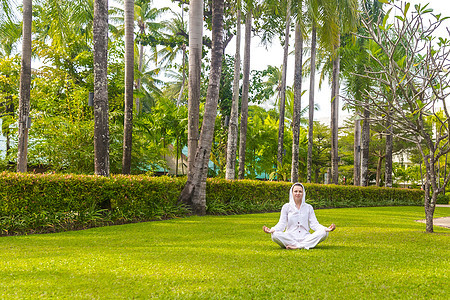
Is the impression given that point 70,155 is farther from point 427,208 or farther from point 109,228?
point 427,208

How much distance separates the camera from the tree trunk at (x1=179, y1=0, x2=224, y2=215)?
12.1 meters

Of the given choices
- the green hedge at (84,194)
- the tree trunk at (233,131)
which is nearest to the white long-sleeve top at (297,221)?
the green hedge at (84,194)

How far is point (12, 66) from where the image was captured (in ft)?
65.9

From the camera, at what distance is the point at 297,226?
6.38 meters

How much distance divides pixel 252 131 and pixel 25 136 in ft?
56.7

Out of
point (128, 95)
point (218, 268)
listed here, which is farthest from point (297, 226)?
point (128, 95)

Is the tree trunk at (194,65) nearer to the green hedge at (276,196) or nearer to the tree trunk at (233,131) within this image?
the green hedge at (276,196)

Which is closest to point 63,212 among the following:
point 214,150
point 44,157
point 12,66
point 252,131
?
point 44,157

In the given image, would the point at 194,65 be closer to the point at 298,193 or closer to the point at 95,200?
the point at 95,200

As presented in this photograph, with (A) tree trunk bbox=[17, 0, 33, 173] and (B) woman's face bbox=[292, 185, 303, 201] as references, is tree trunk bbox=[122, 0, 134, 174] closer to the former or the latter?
(A) tree trunk bbox=[17, 0, 33, 173]

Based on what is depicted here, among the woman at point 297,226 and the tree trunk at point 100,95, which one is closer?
the woman at point 297,226

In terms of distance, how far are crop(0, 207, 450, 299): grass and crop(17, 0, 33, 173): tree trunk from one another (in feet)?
17.4

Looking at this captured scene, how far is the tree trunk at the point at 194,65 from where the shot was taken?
39.8ft

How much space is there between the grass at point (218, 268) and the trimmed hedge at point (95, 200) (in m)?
0.93
